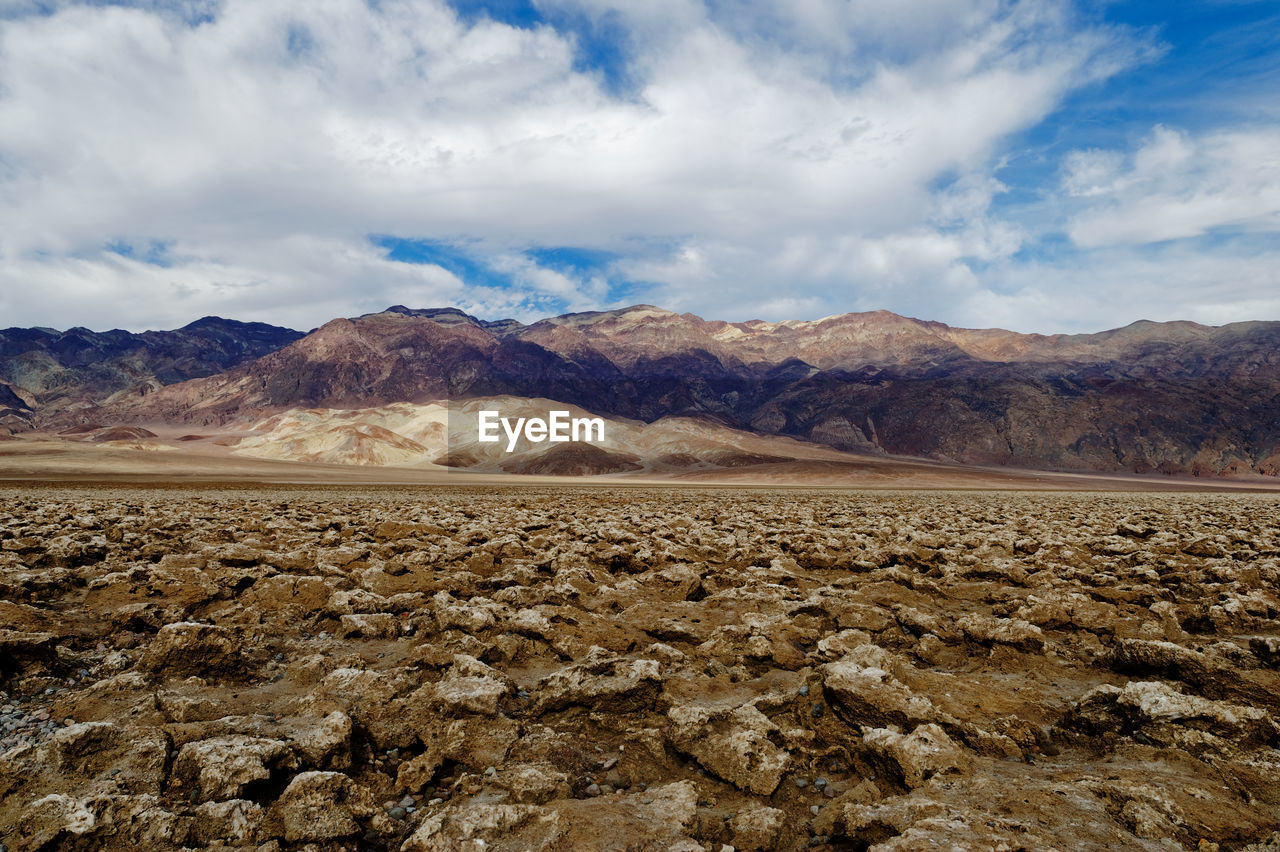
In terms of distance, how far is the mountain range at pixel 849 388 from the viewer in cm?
10881

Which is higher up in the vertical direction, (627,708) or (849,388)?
(849,388)

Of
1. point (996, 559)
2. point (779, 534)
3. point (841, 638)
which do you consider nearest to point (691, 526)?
point (779, 534)

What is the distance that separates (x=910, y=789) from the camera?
3160mm

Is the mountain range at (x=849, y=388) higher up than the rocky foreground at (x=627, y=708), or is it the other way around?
the mountain range at (x=849, y=388)

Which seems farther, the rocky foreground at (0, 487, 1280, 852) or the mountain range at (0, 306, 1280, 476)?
the mountain range at (0, 306, 1280, 476)

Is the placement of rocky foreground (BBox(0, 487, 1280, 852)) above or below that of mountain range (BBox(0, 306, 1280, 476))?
below

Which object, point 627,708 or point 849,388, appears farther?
point 849,388

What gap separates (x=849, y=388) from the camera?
14575 centimetres

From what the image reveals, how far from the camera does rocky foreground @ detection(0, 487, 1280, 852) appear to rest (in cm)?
279

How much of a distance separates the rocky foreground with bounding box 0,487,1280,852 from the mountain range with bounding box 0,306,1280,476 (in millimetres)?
118943

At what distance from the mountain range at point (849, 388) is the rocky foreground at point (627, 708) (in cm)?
11894

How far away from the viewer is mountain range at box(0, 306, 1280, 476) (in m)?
109

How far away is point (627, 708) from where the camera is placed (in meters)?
4.22

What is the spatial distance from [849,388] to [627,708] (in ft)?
491
